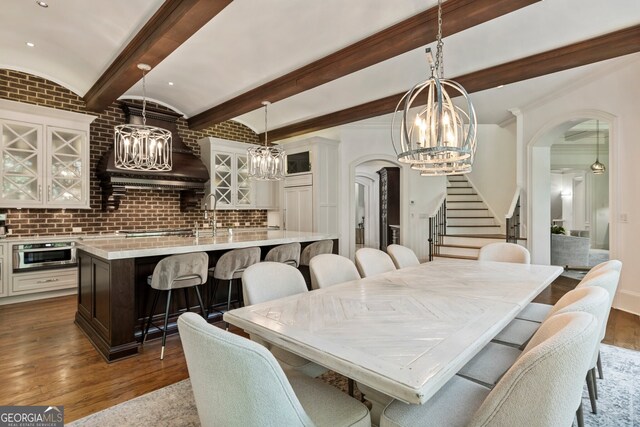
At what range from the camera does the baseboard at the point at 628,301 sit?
3.81 m

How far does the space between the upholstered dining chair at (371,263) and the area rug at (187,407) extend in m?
0.84

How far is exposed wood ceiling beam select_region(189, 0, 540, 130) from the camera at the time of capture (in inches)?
97.3

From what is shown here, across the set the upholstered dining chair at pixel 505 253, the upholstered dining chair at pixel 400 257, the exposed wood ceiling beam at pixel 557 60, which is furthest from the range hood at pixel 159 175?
the upholstered dining chair at pixel 505 253

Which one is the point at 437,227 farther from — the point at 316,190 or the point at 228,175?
the point at 228,175

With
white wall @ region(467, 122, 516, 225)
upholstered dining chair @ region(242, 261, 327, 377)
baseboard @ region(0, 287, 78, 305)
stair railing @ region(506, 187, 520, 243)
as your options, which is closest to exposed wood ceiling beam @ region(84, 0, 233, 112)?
upholstered dining chair @ region(242, 261, 327, 377)

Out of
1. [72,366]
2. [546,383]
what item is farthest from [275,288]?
[72,366]

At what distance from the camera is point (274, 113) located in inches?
240

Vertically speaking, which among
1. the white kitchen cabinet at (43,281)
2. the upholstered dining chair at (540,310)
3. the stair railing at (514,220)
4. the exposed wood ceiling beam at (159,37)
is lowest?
the white kitchen cabinet at (43,281)

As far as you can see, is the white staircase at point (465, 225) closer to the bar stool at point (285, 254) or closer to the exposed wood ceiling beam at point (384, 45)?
the bar stool at point (285, 254)

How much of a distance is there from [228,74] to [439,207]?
450 centimetres

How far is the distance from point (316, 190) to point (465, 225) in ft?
10.8

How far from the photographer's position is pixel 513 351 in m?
1.80

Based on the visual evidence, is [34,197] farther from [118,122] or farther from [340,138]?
Result: [340,138]

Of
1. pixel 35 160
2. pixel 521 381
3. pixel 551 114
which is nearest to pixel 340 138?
pixel 551 114
